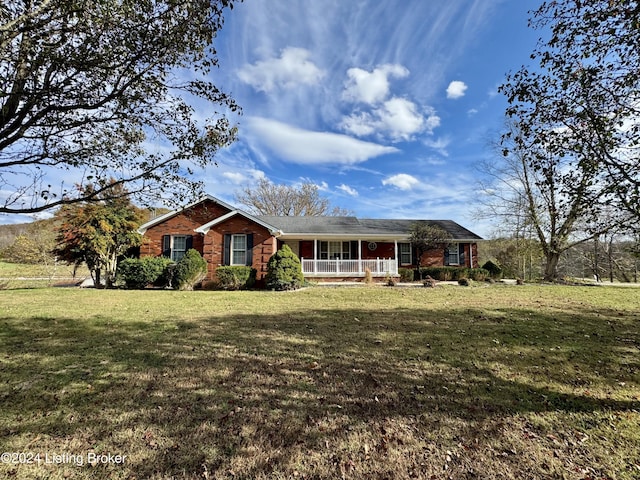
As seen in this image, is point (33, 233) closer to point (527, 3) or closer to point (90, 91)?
point (90, 91)

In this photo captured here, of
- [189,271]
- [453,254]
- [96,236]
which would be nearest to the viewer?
[96,236]

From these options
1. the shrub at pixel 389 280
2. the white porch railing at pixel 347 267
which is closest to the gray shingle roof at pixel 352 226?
the white porch railing at pixel 347 267

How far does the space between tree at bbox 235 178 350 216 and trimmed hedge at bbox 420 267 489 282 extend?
20.0m

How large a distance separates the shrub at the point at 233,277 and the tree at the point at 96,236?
16.6ft

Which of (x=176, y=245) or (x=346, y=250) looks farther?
Result: (x=346, y=250)

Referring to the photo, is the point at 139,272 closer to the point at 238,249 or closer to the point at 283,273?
the point at 238,249

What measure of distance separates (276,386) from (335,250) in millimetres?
17015

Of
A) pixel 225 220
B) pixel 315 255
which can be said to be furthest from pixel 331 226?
pixel 225 220

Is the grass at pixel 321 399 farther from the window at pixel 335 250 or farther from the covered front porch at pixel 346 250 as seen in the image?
the window at pixel 335 250

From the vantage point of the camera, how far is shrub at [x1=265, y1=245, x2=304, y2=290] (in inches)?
545

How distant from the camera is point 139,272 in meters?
14.7

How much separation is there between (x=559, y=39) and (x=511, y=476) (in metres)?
5.63

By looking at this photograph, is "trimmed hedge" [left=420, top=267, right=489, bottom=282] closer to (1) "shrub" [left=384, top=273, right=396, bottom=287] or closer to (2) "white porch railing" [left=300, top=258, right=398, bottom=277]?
(2) "white porch railing" [left=300, top=258, right=398, bottom=277]

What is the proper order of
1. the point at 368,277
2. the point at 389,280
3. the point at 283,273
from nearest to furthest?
1. the point at 283,273
2. the point at 389,280
3. the point at 368,277
